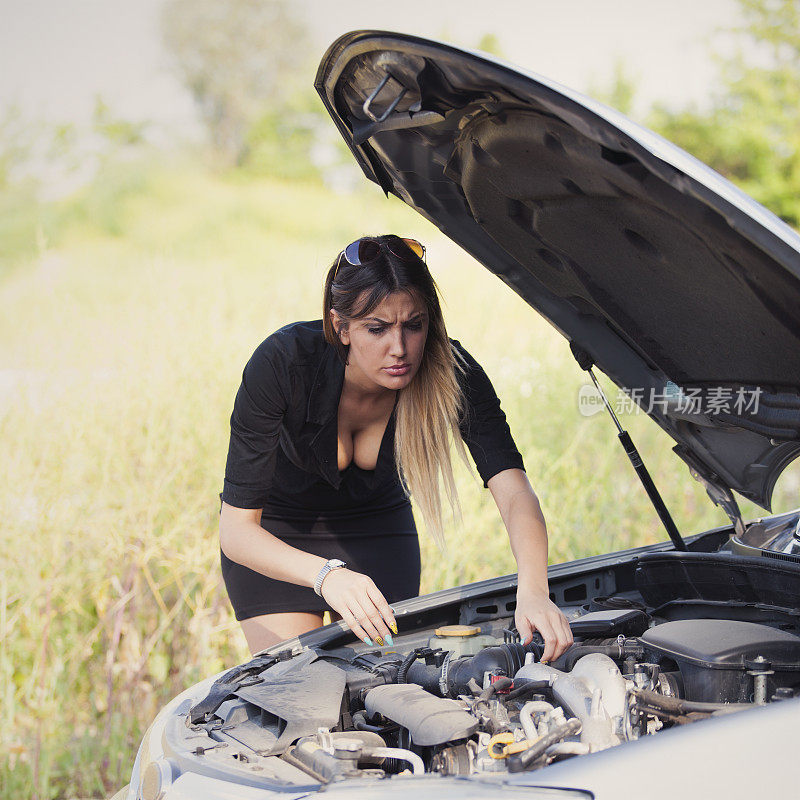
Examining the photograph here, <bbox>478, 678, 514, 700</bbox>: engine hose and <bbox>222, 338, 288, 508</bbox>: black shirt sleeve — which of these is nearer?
<bbox>478, 678, 514, 700</bbox>: engine hose

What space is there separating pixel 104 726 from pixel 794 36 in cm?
1558

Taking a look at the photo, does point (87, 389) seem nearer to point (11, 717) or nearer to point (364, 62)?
point (11, 717)

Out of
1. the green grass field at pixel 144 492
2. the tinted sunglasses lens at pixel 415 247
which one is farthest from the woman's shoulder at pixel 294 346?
the green grass field at pixel 144 492

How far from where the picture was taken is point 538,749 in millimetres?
1383

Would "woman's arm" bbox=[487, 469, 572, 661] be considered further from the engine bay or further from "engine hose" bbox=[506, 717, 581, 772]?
"engine hose" bbox=[506, 717, 581, 772]

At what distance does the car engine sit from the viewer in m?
1.50

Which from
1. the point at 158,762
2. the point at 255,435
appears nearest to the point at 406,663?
the point at 158,762

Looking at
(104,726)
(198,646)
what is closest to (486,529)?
(198,646)

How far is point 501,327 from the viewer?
7.63 meters

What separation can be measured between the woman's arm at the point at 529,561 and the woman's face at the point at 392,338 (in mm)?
467

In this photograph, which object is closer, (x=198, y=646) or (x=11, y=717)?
(x=11, y=717)

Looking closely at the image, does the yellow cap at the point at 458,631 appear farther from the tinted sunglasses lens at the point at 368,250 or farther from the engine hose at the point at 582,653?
the tinted sunglasses lens at the point at 368,250

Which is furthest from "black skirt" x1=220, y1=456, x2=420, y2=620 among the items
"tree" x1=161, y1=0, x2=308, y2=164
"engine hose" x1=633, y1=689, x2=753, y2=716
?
"tree" x1=161, y1=0, x2=308, y2=164

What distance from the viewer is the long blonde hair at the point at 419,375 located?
2.30 meters
